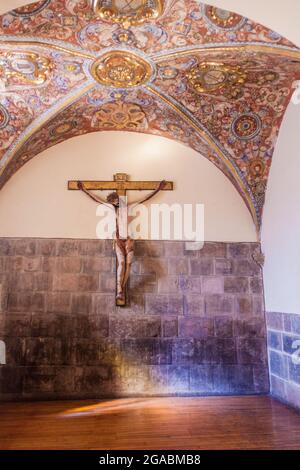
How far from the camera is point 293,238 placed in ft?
16.6

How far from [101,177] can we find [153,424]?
4000mm

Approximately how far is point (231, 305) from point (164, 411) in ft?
6.76

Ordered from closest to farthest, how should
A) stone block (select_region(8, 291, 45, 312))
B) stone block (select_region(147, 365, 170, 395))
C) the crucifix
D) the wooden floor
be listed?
1. the wooden floor
2. stone block (select_region(147, 365, 170, 395))
3. stone block (select_region(8, 291, 45, 312))
4. the crucifix

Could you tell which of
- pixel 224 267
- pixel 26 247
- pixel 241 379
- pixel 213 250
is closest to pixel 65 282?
pixel 26 247

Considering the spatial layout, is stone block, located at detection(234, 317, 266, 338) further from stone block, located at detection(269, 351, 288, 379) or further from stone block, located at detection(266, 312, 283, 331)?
stone block, located at detection(269, 351, 288, 379)

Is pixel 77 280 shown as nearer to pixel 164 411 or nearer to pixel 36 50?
pixel 164 411

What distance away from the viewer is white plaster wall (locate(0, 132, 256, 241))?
19.8 ft

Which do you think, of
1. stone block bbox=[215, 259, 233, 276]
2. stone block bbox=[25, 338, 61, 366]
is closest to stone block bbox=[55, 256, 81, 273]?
stone block bbox=[25, 338, 61, 366]

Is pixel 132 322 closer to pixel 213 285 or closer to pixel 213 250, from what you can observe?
pixel 213 285

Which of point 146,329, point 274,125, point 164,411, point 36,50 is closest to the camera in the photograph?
point 36,50

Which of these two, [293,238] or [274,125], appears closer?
[293,238]

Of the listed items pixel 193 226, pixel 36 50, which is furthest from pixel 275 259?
pixel 36 50

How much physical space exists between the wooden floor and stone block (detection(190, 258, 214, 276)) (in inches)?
78.3

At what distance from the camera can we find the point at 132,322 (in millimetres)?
5793
